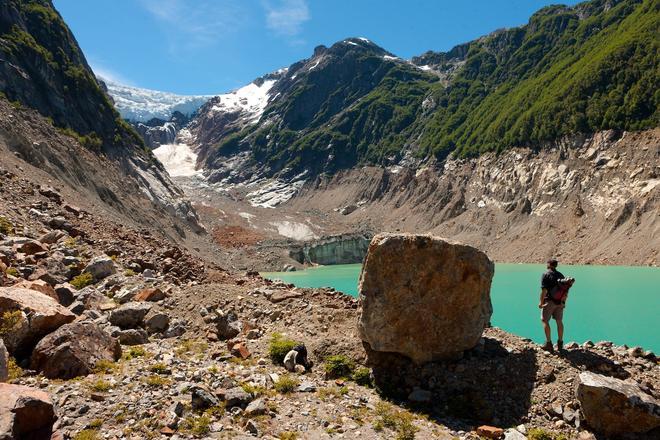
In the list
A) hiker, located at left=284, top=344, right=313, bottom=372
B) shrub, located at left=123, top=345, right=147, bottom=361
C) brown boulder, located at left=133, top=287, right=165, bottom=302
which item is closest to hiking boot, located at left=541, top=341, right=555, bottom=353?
hiker, located at left=284, top=344, right=313, bottom=372

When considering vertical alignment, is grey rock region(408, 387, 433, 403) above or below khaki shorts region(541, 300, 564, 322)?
below

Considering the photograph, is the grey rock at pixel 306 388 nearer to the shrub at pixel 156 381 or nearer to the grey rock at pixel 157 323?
the shrub at pixel 156 381

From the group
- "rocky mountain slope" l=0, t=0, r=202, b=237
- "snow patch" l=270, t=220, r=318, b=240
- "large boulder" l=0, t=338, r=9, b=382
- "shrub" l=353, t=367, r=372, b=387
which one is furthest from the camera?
"snow patch" l=270, t=220, r=318, b=240

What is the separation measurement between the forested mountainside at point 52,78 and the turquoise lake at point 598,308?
130ft

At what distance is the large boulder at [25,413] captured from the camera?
627cm

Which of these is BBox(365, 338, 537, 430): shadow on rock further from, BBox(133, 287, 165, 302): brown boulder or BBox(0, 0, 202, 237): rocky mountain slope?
BBox(0, 0, 202, 237): rocky mountain slope

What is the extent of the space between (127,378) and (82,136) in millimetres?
53904

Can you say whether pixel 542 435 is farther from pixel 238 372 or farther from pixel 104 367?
pixel 104 367

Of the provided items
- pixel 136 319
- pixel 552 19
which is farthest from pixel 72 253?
pixel 552 19

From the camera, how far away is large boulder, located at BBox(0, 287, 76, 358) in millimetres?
9078

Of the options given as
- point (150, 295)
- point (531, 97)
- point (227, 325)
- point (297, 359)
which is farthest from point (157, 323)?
point (531, 97)

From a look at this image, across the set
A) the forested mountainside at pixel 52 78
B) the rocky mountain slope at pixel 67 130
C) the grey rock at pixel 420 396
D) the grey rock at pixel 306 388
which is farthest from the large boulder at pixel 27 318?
the forested mountainside at pixel 52 78

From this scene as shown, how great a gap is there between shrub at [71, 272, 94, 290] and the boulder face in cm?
972

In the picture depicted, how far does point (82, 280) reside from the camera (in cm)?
1533
